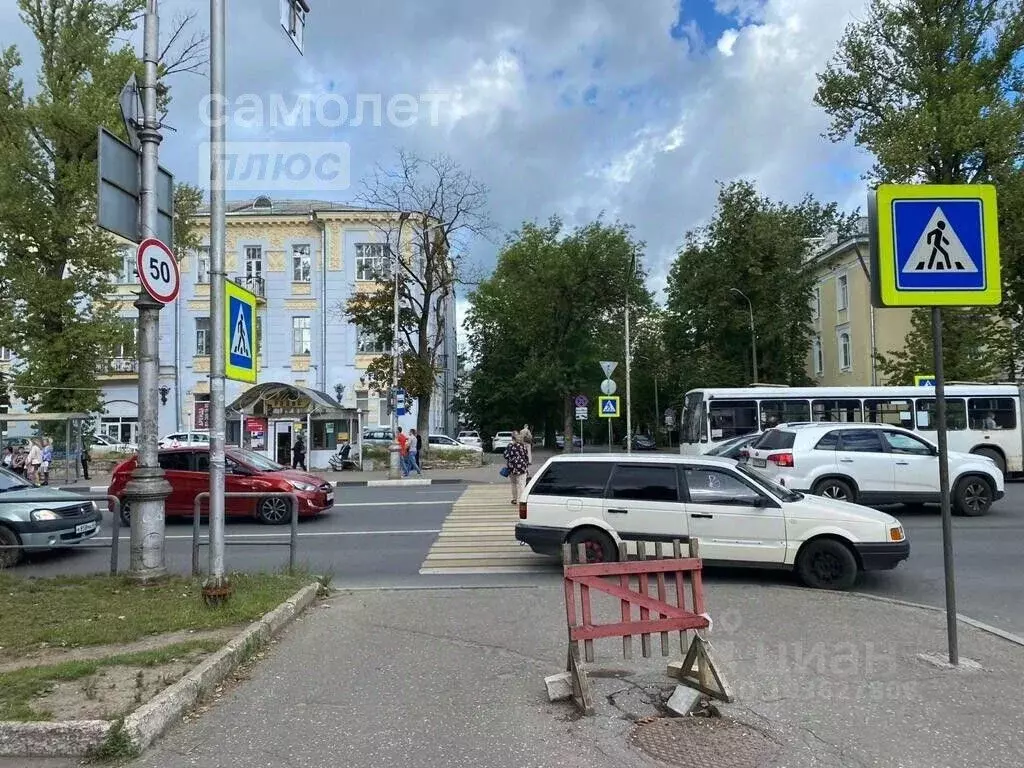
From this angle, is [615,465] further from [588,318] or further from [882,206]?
[588,318]

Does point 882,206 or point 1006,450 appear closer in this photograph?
point 882,206

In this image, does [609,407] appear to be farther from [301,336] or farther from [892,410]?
[301,336]

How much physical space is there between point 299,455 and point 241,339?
23720 mm

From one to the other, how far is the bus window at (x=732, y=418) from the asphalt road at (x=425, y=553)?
8.79 meters

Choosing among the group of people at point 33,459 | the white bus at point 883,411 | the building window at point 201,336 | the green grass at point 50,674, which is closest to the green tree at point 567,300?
the building window at point 201,336

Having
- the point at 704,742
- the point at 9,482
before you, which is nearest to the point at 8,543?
the point at 9,482

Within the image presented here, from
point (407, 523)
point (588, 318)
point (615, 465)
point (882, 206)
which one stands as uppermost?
point (588, 318)

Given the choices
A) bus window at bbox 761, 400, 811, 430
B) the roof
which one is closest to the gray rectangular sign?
bus window at bbox 761, 400, 811, 430

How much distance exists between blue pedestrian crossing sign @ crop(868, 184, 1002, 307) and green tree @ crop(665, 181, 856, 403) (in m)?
41.9

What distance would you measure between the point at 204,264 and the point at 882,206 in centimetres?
4798

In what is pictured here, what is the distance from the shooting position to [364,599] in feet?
28.5

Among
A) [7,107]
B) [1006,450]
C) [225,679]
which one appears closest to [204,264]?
[7,107]

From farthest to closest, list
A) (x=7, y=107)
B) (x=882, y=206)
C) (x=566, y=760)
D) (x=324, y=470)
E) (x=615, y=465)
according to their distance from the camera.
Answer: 1. (x=324, y=470)
2. (x=7, y=107)
3. (x=615, y=465)
4. (x=882, y=206)
5. (x=566, y=760)

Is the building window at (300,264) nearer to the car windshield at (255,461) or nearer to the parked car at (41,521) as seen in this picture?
the car windshield at (255,461)
